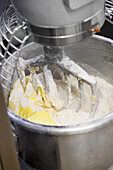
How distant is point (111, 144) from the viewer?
0.85 metres

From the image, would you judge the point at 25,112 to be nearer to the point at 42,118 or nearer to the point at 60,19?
the point at 42,118

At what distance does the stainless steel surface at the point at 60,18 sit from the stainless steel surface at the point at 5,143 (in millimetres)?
268

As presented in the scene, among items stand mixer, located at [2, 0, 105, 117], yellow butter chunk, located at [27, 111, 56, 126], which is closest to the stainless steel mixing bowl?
yellow butter chunk, located at [27, 111, 56, 126]

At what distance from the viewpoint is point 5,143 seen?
0.41m

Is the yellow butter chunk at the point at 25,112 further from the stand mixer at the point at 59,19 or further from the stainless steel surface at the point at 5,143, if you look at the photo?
the stainless steel surface at the point at 5,143

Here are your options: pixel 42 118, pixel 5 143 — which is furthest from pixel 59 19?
pixel 42 118

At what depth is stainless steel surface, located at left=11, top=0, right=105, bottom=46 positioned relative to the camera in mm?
571

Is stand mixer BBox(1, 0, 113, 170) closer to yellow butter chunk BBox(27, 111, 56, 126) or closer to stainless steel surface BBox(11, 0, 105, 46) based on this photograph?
stainless steel surface BBox(11, 0, 105, 46)

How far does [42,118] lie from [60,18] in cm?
42

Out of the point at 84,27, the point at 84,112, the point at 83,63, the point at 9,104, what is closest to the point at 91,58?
the point at 83,63

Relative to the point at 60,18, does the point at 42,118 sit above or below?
below

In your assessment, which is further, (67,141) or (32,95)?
(32,95)

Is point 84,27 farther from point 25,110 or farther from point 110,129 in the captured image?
point 25,110

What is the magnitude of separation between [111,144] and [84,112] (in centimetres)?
16
